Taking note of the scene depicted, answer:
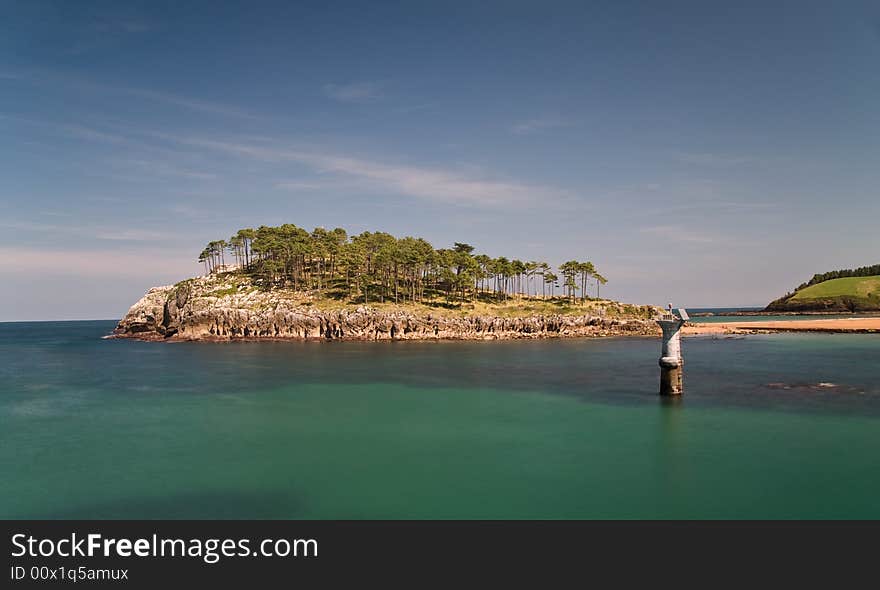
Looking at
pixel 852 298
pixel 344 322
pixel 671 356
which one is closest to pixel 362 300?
pixel 344 322

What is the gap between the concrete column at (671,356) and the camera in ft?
125

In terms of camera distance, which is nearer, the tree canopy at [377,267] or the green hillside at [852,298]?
the tree canopy at [377,267]

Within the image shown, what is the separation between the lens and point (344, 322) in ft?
354

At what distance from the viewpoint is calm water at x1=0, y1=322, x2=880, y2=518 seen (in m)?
20.7

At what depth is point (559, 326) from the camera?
11281cm

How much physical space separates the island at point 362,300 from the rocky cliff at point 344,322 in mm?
226

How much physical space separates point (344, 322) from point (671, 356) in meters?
79.3

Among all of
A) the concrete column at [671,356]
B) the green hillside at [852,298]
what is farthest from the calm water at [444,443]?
the green hillside at [852,298]

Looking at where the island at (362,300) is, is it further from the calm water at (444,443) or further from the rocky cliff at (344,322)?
the calm water at (444,443)

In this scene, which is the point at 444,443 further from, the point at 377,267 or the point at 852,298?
the point at 852,298

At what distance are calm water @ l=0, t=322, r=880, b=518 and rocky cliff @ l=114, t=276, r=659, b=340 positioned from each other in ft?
157
